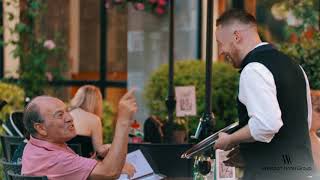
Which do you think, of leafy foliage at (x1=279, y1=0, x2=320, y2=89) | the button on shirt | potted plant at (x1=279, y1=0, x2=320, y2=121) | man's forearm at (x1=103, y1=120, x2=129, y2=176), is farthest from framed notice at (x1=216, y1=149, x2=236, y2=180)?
leafy foliage at (x1=279, y1=0, x2=320, y2=89)

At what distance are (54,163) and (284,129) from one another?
114 centimetres

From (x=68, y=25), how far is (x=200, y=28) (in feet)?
6.22

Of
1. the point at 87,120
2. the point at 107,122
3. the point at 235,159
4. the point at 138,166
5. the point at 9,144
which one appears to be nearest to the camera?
the point at 235,159

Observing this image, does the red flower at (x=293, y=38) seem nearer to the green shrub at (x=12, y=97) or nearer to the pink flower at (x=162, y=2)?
the pink flower at (x=162, y=2)

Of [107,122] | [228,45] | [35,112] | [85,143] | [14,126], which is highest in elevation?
[228,45]

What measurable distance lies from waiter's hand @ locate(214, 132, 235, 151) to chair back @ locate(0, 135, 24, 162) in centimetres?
233

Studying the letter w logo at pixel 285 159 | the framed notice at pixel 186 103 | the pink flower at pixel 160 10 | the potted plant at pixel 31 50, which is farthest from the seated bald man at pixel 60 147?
the pink flower at pixel 160 10

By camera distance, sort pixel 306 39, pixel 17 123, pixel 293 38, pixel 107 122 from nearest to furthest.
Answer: pixel 17 123, pixel 306 39, pixel 293 38, pixel 107 122

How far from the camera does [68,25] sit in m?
11.0

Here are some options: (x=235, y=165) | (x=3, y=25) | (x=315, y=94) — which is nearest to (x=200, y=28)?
(x=3, y=25)

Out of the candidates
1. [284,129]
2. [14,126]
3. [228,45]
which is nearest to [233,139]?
[284,129]

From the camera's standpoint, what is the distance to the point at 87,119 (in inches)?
280

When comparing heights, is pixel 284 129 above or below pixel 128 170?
above

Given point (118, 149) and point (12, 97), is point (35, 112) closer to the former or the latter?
point (118, 149)
